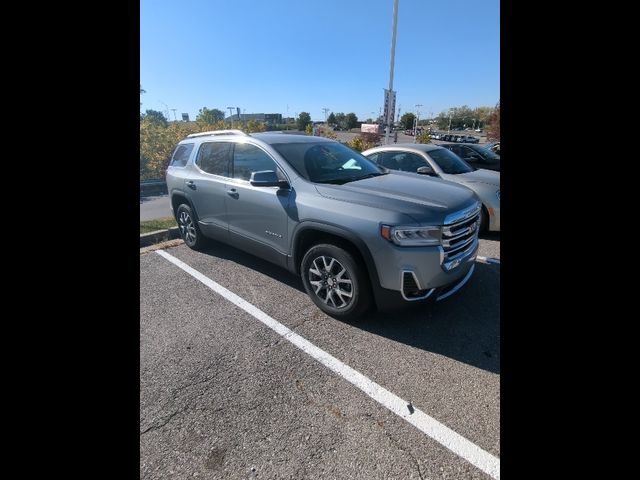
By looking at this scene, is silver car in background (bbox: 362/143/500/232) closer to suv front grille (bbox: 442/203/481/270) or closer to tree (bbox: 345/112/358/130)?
suv front grille (bbox: 442/203/481/270)

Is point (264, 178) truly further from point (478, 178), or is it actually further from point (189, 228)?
point (478, 178)

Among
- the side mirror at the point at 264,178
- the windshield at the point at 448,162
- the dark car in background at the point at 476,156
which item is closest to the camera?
the side mirror at the point at 264,178

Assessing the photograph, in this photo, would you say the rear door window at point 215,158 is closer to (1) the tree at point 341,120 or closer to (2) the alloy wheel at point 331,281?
(2) the alloy wheel at point 331,281

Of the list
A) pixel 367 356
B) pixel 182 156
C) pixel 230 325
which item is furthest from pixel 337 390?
pixel 182 156

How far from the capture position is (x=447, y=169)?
6.30 metres

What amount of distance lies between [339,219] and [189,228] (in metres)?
3.11

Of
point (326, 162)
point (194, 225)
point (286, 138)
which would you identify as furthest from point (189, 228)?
point (326, 162)

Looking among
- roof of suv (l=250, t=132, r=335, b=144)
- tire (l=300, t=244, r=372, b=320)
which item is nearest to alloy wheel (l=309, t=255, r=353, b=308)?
tire (l=300, t=244, r=372, b=320)

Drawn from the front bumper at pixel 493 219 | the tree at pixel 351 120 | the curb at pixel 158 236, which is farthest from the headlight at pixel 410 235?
the tree at pixel 351 120

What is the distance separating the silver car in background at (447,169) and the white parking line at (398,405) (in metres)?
3.81

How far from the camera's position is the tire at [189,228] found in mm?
5020
